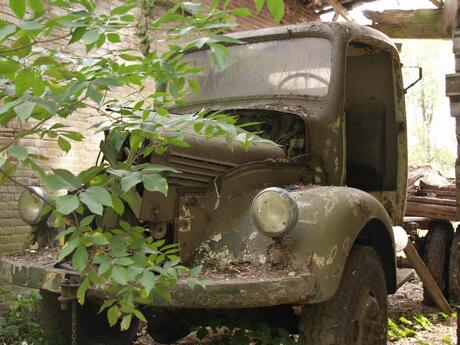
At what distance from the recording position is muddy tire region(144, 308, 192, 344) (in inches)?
141

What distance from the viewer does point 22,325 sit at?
395cm

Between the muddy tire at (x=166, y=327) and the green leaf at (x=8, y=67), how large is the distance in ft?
7.87

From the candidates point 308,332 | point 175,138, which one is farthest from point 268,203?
point 175,138

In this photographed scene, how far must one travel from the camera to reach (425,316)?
4.97m

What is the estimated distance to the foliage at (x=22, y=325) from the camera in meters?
3.34

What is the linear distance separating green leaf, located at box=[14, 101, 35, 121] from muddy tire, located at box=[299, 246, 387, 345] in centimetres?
175

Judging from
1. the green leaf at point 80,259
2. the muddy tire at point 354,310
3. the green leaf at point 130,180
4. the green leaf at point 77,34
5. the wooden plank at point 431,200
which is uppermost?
the green leaf at point 77,34

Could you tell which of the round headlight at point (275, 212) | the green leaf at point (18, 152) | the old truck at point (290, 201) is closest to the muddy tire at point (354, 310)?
the old truck at point (290, 201)

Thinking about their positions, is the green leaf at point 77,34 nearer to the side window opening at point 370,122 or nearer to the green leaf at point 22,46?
the green leaf at point 22,46

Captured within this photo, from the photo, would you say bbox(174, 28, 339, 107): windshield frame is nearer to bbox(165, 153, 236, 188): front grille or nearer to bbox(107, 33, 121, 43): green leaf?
bbox(165, 153, 236, 188): front grille

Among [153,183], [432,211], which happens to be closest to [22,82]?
[153,183]

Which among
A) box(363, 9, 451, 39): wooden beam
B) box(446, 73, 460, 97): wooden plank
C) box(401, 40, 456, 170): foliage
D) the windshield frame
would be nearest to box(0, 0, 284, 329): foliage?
the windshield frame

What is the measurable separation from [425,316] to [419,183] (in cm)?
165

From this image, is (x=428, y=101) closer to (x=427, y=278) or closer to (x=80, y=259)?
(x=427, y=278)
